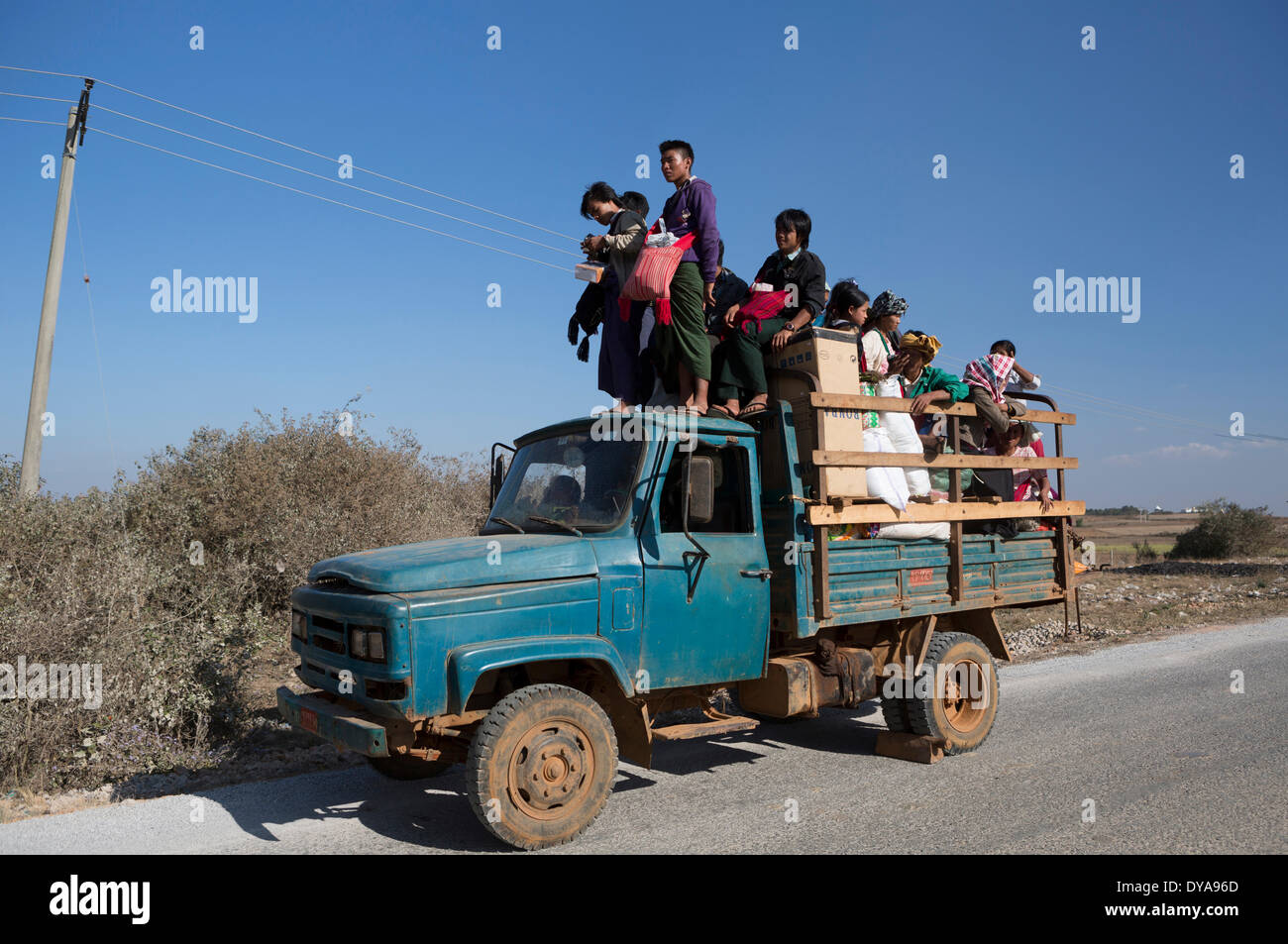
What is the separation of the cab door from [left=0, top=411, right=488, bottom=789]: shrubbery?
345 centimetres

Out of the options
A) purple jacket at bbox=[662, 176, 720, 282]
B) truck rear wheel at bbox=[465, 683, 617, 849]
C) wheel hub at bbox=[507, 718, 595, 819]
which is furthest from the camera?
purple jacket at bbox=[662, 176, 720, 282]

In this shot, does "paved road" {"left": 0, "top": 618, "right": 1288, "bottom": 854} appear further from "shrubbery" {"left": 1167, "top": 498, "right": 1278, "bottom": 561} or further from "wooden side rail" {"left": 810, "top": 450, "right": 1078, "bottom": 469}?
"shrubbery" {"left": 1167, "top": 498, "right": 1278, "bottom": 561}

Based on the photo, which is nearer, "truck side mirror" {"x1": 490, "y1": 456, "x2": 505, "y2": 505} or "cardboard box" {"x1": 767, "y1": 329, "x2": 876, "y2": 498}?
"cardboard box" {"x1": 767, "y1": 329, "x2": 876, "y2": 498}

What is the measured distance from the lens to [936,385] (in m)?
6.84

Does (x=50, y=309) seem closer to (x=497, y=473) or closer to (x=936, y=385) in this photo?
(x=497, y=473)

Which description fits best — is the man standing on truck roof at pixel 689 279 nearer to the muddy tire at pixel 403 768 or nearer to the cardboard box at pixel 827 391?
the cardboard box at pixel 827 391

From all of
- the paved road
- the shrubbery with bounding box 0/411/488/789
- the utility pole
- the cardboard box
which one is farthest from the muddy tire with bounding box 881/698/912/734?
the utility pole

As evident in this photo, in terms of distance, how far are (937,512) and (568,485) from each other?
2912mm

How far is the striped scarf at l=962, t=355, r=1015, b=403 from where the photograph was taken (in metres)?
7.12

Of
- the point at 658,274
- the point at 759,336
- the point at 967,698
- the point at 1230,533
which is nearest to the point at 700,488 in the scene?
the point at 759,336

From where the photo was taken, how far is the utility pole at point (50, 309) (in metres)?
9.63

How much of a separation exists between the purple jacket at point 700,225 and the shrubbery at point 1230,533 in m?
34.1
